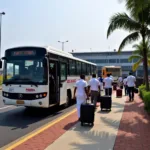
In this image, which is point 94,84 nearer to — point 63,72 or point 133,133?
point 63,72

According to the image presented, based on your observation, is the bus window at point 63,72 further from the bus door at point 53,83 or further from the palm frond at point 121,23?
the palm frond at point 121,23

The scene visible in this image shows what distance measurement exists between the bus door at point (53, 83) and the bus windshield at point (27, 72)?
863 mm

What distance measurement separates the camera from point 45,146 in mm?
7754

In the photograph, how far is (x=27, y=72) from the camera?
13.5 meters

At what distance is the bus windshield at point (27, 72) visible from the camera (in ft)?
44.0

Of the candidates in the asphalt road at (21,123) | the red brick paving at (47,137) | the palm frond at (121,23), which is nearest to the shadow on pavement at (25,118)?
the asphalt road at (21,123)

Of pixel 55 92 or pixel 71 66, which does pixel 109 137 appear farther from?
pixel 71 66

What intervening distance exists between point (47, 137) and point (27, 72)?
5274 mm

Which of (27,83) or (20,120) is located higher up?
(27,83)

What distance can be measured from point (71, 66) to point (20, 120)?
6.46 metres

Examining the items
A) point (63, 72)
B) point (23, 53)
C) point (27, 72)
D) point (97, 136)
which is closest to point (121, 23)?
point (63, 72)

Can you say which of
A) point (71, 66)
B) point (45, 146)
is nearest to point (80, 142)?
point (45, 146)

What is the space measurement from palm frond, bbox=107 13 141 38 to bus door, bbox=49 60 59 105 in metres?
7.12

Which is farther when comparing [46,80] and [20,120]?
[46,80]
